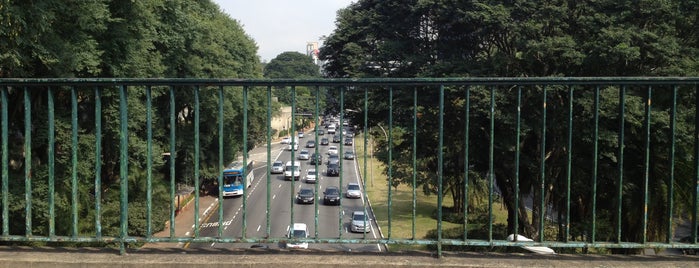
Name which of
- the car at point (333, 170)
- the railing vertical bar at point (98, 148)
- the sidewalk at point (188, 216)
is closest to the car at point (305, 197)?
the sidewalk at point (188, 216)

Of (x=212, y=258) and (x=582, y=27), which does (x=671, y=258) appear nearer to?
(x=212, y=258)

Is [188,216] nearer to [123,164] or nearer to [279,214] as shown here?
[279,214]

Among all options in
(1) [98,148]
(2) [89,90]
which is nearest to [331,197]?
(2) [89,90]

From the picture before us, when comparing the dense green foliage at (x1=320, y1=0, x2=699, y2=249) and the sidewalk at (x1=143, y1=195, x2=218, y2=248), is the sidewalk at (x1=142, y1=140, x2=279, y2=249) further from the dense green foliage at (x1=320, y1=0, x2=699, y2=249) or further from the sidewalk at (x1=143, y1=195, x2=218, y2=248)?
the dense green foliage at (x1=320, y1=0, x2=699, y2=249)

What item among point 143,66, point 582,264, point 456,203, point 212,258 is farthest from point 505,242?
point 456,203

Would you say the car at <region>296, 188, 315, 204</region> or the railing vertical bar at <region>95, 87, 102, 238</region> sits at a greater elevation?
the railing vertical bar at <region>95, 87, 102, 238</region>

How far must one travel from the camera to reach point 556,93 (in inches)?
661

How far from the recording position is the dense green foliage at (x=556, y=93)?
50.7 feet

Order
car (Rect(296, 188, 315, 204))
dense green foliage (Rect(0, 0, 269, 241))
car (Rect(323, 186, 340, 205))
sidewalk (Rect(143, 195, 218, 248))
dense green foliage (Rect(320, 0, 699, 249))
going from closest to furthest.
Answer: dense green foliage (Rect(0, 0, 269, 241))
dense green foliage (Rect(320, 0, 699, 249))
sidewalk (Rect(143, 195, 218, 248))
car (Rect(296, 188, 315, 204))
car (Rect(323, 186, 340, 205))

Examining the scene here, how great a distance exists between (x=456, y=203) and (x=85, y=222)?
21.1 metres

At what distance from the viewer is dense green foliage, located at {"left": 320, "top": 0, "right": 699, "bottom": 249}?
15461 mm

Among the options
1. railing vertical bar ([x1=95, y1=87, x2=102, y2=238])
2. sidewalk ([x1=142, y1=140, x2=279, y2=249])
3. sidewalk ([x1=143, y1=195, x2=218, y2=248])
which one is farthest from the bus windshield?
railing vertical bar ([x1=95, y1=87, x2=102, y2=238])

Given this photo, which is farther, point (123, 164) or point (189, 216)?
point (189, 216)

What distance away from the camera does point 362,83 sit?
438 cm
